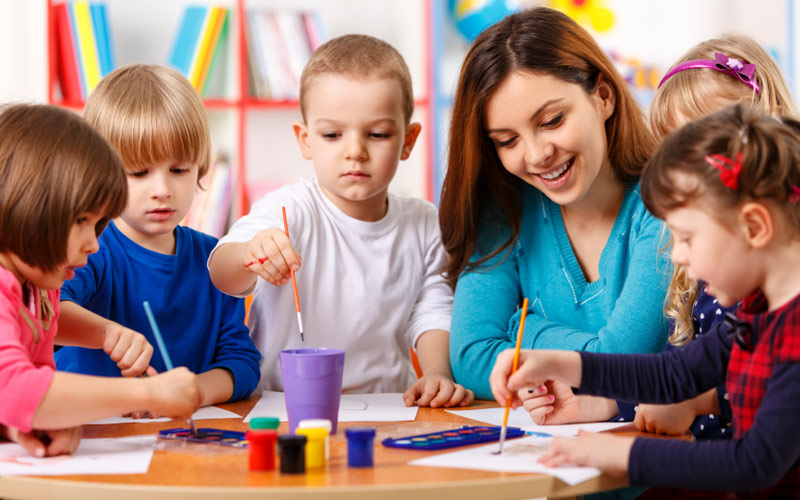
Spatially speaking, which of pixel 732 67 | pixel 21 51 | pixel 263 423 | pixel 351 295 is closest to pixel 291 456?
pixel 263 423

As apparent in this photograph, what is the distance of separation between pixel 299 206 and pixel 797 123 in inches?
38.6

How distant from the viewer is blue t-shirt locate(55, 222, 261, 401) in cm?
153

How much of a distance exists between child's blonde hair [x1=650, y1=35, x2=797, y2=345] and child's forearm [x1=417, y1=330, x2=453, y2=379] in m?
0.44

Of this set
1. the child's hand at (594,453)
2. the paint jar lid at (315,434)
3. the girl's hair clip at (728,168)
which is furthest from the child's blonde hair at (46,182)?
the girl's hair clip at (728,168)

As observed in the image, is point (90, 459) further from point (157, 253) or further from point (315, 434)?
point (157, 253)

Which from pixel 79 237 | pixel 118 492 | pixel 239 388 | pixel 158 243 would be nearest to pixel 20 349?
pixel 79 237

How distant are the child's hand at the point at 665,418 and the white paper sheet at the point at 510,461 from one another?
18 centimetres

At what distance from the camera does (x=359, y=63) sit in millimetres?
1716

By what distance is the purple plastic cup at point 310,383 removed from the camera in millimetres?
1128

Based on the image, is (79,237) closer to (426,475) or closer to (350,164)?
(426,475)

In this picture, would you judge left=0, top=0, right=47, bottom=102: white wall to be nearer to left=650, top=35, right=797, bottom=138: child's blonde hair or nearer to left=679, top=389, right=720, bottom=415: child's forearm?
left=650, top=35, right=797, bottom=138: child's blonde hair

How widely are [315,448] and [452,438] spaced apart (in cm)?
21

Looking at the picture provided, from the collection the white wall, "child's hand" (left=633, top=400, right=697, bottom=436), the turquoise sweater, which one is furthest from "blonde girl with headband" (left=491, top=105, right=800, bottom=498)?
the white wall

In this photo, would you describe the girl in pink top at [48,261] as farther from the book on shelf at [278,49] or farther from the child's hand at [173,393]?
the book on shelf at [278,49]
